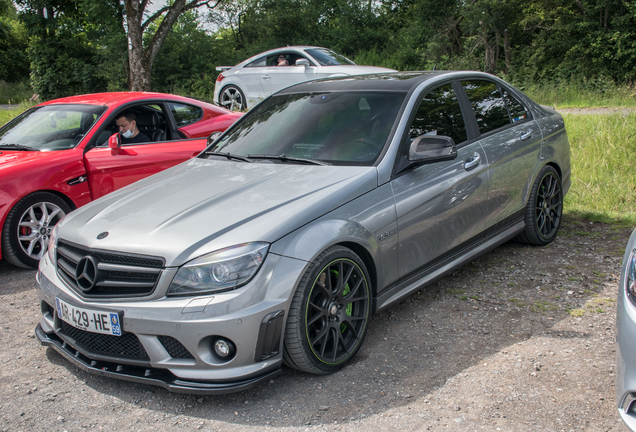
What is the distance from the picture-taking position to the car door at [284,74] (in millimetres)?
13211

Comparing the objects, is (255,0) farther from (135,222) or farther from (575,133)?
(135,222)

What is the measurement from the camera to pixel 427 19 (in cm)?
2589

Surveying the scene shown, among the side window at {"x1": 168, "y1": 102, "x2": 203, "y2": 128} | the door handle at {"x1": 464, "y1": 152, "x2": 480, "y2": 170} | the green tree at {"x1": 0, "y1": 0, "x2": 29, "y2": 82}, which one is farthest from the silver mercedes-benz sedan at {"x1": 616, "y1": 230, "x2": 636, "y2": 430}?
the green tree at {"x1": 0, "y1": 0, "x2": 29, "y2": 82}

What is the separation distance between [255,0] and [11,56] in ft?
53.4

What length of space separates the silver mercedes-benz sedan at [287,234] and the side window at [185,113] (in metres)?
2.21

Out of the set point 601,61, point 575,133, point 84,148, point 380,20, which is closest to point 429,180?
point 84,148

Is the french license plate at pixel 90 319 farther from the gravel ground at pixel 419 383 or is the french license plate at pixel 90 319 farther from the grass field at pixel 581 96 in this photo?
the grass field at pixel 581 96

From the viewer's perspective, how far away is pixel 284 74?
13.5 metres

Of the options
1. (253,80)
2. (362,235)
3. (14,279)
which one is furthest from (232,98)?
(362,235)

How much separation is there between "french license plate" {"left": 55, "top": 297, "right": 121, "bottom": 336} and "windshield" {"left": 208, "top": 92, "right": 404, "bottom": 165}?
5.19 ft

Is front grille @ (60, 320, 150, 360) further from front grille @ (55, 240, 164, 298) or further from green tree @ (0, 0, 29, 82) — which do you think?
green tree @ (0, 0, 29, 82)

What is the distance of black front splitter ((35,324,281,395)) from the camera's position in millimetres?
2828

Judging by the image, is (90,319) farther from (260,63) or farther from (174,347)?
(260,63)

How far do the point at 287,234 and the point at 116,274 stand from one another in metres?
0.94
